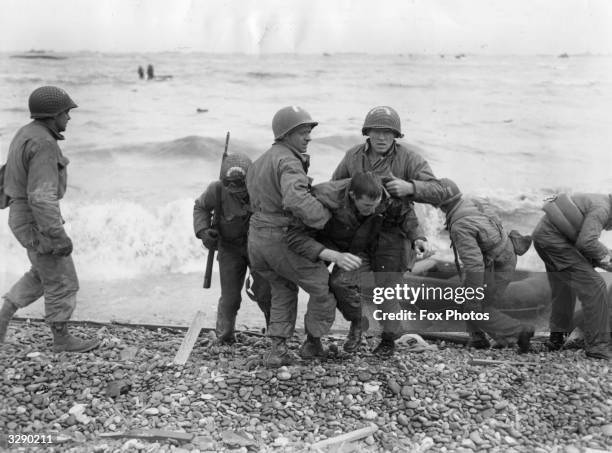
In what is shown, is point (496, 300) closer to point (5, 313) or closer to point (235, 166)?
point (235, 166)

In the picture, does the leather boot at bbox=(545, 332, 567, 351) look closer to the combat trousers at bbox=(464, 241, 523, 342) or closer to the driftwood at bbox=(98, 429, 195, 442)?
the combat trousers at bbox=(464, 241, 523, 342)

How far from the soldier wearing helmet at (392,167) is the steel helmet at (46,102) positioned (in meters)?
2.24

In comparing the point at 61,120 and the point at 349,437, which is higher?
the point at 61,120

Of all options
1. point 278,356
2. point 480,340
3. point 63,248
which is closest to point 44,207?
point 63,248

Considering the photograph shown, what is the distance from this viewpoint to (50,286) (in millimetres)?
5176

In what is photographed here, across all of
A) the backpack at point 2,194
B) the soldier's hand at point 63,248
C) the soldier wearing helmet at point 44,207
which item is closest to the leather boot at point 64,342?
the soldier wearing helmet at point 44,207

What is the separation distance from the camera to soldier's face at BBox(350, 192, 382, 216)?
4336 millimetres

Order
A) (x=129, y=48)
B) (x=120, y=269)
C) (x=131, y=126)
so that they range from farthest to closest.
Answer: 1. (x=131, y=126)
2. (x=120, y=269)
3. (x=129, y=48)

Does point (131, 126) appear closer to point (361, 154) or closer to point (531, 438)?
point (361, 154)

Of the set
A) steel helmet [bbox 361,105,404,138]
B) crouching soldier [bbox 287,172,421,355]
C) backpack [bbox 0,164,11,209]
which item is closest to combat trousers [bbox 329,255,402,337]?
crouching soldier [bbox 287,172,421,355]

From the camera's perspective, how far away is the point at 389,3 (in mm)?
8703

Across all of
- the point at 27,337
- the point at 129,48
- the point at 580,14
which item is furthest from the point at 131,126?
the point at 580,14

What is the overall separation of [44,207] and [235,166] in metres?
1.47

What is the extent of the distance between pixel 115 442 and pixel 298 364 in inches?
58.7
